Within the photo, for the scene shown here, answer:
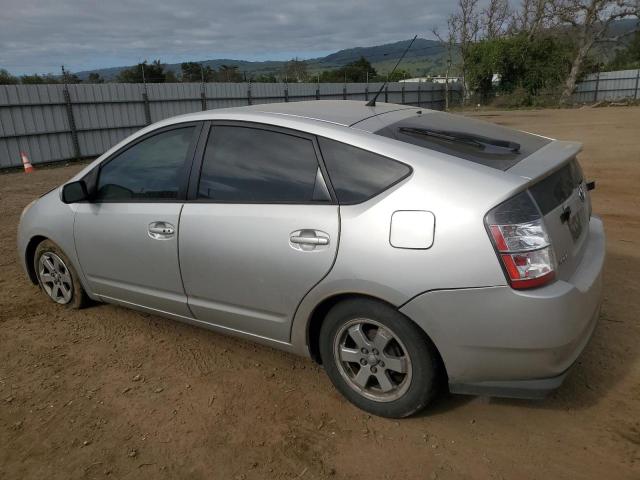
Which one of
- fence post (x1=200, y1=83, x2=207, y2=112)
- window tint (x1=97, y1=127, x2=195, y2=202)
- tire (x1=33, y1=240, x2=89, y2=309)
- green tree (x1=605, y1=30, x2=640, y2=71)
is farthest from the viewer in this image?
green tree (x1=605, y1=30, x2=640, y2=71)

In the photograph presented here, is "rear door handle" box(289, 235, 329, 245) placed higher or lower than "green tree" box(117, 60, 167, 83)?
lower

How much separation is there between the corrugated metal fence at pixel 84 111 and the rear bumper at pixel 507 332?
14.4m

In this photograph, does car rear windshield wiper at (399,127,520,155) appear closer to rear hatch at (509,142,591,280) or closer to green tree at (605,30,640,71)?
rear hatch at (509,142,591,280)

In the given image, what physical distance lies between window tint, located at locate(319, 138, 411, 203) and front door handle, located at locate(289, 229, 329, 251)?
0.69 ft

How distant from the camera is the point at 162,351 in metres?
3.62

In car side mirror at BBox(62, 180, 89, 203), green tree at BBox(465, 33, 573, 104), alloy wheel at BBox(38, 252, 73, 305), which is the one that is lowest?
alloy wheel at BBox(38, 252, 73, 305)

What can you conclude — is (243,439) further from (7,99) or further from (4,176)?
(7,99)

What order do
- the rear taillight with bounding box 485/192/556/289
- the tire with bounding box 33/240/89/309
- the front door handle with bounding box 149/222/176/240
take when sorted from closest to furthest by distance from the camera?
the rear taillight with bounding box 485/192/556/289 < the front door handle with bounding box 149/222/176/240 < the tire with bounding box 33/240/89/309

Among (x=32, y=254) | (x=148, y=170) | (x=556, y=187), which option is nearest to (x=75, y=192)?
(x=148, y=170)

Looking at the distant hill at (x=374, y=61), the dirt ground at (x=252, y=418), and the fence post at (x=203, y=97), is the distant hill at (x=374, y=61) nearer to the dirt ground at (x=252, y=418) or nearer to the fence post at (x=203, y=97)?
the dirt ground at (x=252, y=418)

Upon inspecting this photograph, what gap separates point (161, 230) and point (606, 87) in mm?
39874

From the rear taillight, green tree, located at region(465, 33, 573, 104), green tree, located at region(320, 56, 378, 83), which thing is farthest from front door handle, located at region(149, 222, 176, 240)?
green tree, located at region(320, 56, 378, 83)

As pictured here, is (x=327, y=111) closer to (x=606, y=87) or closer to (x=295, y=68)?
(x=606, y=87)

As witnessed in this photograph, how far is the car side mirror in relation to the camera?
3.66 metres
